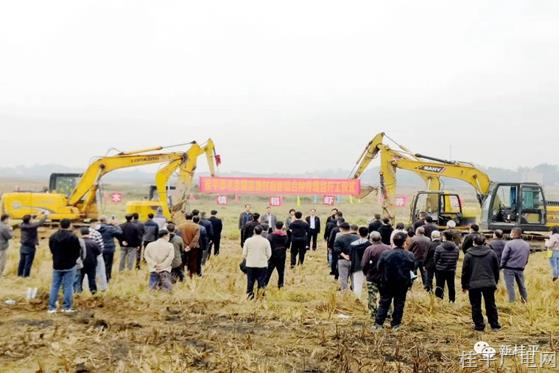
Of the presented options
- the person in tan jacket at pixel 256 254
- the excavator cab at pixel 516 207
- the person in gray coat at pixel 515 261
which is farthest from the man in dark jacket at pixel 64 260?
the excavator cab at pixel 516 207

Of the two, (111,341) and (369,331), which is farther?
(369,331)

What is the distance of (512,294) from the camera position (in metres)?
11.7

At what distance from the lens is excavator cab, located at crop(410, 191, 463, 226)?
22266 mm

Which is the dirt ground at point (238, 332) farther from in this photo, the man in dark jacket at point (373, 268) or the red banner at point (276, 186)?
the red banner at point (276, 186)

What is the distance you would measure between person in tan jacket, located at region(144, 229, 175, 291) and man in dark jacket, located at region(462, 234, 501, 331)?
607cm

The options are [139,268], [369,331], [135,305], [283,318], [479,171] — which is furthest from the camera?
[479,171]

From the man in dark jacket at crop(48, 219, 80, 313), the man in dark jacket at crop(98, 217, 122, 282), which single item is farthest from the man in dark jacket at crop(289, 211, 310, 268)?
the man in dark jacket at crop(48, 219, 80, 313)

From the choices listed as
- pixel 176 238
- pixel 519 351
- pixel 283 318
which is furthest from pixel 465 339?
pixel 176 238

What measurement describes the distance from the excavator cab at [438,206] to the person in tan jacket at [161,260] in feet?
42.4

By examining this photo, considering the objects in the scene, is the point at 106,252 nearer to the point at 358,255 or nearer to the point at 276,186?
the point at 358,255

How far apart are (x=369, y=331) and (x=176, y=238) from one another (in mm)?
5365

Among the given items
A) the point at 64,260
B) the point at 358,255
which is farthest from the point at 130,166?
the point at 358,255

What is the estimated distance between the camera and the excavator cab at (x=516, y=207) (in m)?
21.2

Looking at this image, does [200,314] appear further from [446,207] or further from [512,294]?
[446,207]
